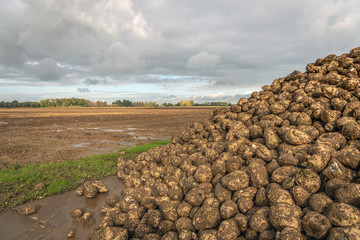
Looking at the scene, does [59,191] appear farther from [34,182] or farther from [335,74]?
[335,74]

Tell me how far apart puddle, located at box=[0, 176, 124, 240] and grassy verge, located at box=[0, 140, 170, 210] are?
0.49 meters

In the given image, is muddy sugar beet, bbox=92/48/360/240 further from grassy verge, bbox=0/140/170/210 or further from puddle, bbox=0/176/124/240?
grassy verge, bbox=0/140/170/210

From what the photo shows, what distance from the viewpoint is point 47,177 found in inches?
321

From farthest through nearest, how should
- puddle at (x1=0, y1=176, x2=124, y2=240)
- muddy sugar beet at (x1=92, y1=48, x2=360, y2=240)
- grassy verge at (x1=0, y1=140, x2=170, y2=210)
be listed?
grassy verge at (x1=0, y1=140, x2=170, y2=210) < puddle at (x1=0, y1=176, x2=124, y2=240) < muddy sugar beet at (x1=92, y1=48, x2=360, y2=240)

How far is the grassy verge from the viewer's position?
22.3 feet

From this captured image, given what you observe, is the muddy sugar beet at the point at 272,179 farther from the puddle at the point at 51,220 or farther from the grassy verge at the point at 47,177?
the grassy verge at the point at 47,177

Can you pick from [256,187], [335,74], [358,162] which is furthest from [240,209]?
[335,74]

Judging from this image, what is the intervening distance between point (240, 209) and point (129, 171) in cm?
551

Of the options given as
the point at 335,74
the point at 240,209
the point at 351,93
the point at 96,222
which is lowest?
the point at 96,222

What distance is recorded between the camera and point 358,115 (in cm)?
512

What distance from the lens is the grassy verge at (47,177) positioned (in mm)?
6805

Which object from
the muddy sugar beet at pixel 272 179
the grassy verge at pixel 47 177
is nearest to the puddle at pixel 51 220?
the grassy verge at pixel 47 177

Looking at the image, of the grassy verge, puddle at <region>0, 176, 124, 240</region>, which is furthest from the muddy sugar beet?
the grassy verge

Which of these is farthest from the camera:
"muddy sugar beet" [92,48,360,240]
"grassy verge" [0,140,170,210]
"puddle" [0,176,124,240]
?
"grassy verge" [0,140,170,210]
